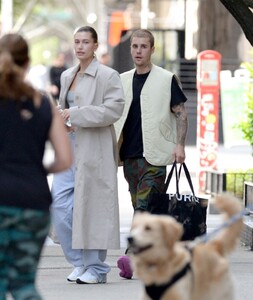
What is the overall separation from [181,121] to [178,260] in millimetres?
3721

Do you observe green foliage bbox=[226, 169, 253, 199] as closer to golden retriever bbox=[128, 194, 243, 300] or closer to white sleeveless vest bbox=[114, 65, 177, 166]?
white sleeveless vest bbox=[114, 65, 177, 166]

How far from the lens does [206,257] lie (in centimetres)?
591

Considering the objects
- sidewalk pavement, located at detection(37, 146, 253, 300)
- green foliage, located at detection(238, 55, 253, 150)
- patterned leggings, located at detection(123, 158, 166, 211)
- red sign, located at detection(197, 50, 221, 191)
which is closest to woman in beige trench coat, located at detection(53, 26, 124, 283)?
sidewalk pavement, located at detection(37, 146, 253, 300)

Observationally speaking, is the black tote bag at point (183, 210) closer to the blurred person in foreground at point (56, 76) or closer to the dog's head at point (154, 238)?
the dog's head at point (154, 238)

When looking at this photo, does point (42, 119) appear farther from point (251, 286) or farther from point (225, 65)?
point (225, 65)

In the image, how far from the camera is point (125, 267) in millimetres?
9305

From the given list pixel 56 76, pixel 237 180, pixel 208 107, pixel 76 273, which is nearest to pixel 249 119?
pixel 237 180

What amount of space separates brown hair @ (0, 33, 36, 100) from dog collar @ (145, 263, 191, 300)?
107 cm

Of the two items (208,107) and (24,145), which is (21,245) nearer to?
(24,145)

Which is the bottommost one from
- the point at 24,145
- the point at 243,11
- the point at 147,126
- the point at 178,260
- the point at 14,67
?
the point at 178,260

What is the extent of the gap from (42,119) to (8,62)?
1.04 ft

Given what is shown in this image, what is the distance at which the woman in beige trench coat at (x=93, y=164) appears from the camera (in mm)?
8898

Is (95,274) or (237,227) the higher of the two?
(237,227)

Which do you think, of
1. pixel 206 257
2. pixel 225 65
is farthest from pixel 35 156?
pixel 225 65
